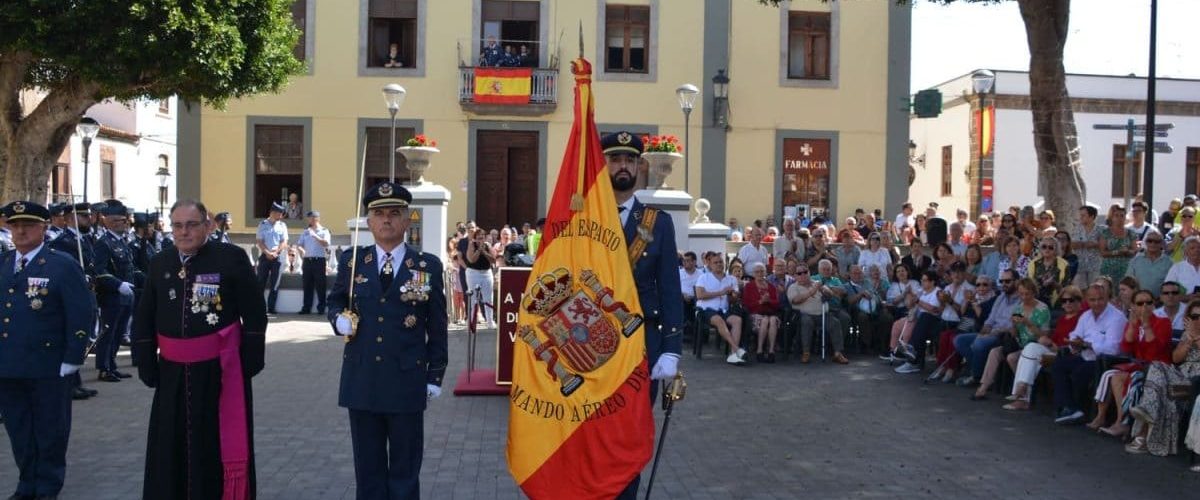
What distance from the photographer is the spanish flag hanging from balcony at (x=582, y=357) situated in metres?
5.80

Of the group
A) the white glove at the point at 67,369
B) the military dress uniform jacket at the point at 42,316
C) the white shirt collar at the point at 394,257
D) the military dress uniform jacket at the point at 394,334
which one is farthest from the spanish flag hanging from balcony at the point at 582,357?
the military dress uniform jacket at the point at 42,316

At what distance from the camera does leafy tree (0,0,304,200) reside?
625 inches

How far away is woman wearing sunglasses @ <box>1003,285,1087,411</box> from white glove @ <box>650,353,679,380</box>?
6.35 m

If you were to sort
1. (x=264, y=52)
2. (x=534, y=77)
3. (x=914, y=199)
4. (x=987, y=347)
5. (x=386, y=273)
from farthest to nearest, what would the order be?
(x=914, y=199)
(x=534, y=77)
(x=264, y=52)
(x=987, y=347)
(x=386, y=273)

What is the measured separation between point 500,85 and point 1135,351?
20.6 metres

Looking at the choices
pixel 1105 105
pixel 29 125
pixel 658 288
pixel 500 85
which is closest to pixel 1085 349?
pixel 658 288

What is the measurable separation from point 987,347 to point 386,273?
317 inches

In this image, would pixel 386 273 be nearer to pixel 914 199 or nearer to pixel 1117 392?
pixel 1117 392

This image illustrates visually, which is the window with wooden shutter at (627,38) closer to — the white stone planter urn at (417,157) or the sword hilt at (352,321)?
the white stone planter urn at (417,157)

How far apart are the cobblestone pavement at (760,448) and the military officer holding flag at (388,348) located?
1.45 m

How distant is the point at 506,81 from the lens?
28.5 meters

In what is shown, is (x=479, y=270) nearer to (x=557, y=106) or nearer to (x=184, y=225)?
(x=184, y=225)

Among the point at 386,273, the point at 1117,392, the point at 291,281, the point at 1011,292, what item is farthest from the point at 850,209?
the point at 386,273

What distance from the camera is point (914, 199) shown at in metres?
44.8
